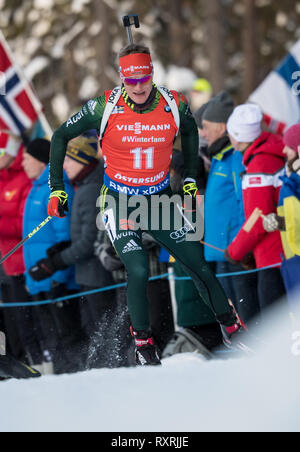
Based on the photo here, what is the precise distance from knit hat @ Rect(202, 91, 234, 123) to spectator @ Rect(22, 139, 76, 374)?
1.38 meters

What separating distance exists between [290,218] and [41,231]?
7.84 feet

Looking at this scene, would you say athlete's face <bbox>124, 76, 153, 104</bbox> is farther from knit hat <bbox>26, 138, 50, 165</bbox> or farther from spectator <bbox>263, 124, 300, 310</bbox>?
knit hat <bbox>26, 138, 50, 165</bbox>

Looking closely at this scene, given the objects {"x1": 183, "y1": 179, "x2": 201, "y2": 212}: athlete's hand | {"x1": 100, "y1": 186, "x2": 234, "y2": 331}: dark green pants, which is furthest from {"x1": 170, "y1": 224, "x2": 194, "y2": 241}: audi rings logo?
{"x1": 183, "y1": 179, "x2": 201, "y2": 212}: athlete's hand

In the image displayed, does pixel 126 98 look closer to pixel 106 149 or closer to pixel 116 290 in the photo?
pixel 106 149

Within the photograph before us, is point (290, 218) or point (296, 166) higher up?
point (296, 166)

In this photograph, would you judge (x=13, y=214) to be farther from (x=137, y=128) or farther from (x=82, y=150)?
(x=137, y=128)

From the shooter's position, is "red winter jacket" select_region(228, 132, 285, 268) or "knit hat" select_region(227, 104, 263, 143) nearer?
"red winter jacket" select_region(228, 132, 285, 268)

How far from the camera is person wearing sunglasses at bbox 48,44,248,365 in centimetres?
427

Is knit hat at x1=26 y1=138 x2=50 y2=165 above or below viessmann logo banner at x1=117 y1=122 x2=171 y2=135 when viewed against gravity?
above

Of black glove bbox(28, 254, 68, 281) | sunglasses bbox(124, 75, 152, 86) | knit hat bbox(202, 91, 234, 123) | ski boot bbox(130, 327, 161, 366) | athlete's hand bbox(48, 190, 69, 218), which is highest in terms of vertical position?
knit hat bbox(202, 91, 234, 123)

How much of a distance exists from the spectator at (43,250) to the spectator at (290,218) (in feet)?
6.47

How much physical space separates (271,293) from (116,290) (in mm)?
1383

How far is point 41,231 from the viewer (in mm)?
6062

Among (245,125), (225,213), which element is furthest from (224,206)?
(245,125)
